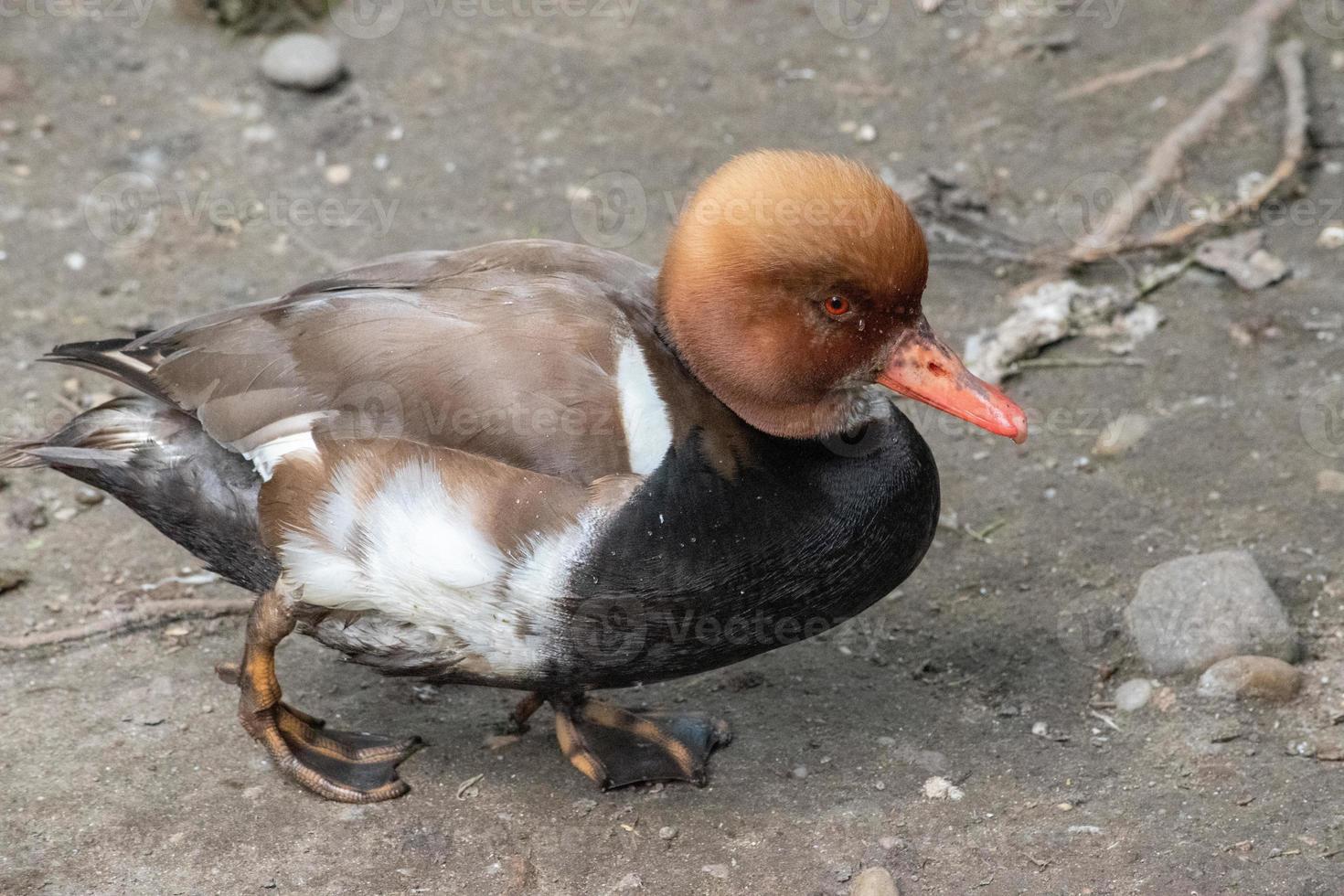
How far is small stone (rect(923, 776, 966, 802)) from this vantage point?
10.7 feet

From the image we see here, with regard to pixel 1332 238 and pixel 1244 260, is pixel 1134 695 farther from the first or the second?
pixel 1332 238

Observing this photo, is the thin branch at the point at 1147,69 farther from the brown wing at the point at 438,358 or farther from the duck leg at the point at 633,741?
the duck leg at the point at 633,741

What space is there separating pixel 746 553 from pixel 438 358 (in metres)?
0.76

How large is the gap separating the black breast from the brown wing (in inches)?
6.8

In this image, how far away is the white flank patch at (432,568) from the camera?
2.88 m

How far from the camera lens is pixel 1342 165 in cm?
560

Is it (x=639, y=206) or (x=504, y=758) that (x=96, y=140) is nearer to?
(x=639, y=206)

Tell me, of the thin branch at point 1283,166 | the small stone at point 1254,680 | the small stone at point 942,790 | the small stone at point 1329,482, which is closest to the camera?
the small stone at point 942,790

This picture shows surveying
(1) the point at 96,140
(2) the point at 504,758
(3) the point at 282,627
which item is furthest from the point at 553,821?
(1) the point at 96,140

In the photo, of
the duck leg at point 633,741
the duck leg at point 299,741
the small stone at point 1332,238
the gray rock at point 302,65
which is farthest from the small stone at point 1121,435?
the gray rock at point 302,65

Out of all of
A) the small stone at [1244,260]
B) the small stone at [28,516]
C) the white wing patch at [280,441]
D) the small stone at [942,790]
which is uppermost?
the white wing patch at [280,441]

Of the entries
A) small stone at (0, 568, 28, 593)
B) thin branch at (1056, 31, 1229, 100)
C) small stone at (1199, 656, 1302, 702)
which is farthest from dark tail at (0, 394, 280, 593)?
thin branch at (1056, 31, 1229, 100)

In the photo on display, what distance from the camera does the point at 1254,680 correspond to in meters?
3.39

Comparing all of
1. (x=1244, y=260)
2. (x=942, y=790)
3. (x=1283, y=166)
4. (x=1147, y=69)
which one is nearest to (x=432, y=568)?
(x=942, y=790)
